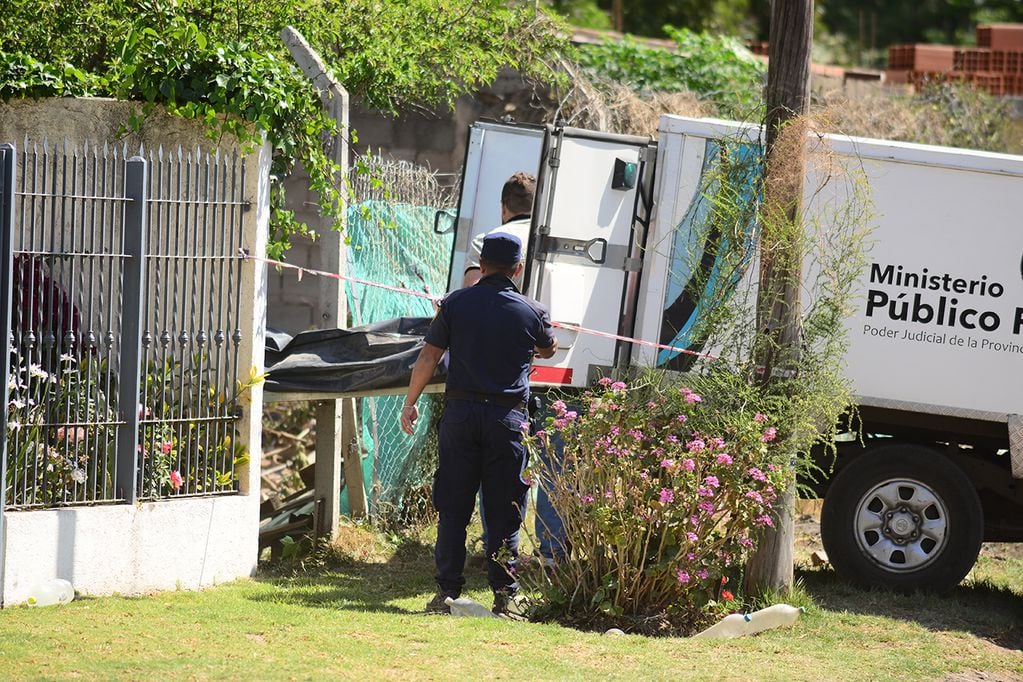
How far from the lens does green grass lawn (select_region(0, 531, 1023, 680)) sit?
5602 millimetres

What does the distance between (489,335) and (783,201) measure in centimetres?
162

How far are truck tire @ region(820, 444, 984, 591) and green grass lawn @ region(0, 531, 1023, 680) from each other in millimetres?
154

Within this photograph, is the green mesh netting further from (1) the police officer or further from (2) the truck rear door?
(1) the police officer

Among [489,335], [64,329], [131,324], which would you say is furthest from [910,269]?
[64,329]

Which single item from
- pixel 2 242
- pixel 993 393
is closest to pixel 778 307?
pixel 993 393

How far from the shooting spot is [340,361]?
7.83 m

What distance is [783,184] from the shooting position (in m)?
6.92

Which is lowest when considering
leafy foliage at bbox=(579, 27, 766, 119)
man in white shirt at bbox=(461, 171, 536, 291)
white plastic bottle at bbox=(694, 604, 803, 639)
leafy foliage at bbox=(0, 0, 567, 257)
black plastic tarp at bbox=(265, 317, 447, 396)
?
white plastic bottle at bbox=(694, 604, 803, 639)

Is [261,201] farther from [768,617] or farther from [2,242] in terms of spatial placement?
[768,617]

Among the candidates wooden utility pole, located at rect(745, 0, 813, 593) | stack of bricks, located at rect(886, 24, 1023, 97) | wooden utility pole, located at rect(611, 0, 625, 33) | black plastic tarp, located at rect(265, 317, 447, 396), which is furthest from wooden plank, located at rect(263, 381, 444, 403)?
wooden utility pole, located at rect(611, 0, 625, 33)

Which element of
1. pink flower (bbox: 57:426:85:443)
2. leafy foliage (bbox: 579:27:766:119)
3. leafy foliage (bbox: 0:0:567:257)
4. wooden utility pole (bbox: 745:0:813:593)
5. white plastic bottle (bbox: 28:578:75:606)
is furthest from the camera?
leafy foliage (bbox: 579:27:766:119)

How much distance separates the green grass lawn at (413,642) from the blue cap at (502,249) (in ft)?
5.62

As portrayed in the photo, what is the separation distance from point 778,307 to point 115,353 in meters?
3.32

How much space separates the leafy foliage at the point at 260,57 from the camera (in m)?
7.25
